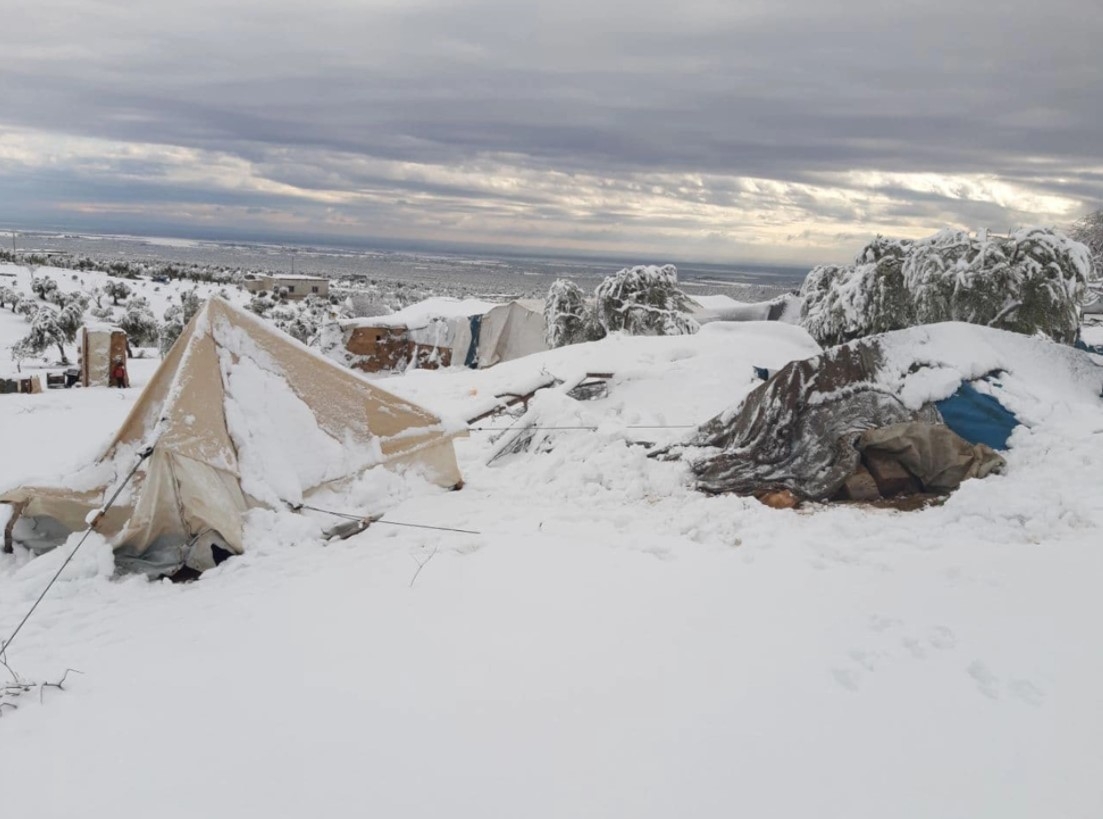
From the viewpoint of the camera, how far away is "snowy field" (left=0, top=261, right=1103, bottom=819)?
351 cm

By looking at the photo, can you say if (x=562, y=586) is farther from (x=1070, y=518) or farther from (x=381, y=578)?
(x=1070, y=518)

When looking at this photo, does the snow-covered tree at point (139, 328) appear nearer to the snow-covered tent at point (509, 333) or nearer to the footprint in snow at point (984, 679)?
the snow-covered tent at point (509, 333)

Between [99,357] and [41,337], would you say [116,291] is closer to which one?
[41,337]

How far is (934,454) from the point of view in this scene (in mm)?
7215

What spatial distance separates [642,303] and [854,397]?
15851mm

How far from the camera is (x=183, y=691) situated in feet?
14.1

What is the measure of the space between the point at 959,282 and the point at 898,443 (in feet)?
22.1

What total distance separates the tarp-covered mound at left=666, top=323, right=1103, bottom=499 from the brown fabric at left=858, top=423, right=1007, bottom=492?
0.81ft

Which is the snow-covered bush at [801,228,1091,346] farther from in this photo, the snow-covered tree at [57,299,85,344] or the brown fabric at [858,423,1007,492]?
the snow-covered tree at [57,299,85,344]

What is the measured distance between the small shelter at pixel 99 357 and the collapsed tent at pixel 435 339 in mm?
6039

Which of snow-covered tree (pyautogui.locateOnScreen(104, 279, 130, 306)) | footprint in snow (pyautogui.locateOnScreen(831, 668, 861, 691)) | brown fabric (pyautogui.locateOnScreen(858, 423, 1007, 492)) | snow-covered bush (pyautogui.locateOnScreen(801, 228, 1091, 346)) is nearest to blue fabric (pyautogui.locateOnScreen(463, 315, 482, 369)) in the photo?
snow-covered bush (pyautogui.locateOnScreen(801, 228, 1091, 346))

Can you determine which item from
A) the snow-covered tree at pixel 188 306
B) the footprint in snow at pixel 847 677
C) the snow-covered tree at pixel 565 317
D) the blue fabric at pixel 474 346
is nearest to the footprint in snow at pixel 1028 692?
the footprint in snow at pixel 847 677

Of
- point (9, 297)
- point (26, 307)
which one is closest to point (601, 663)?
point (26, 307)

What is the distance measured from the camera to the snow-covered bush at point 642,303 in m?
23.2
